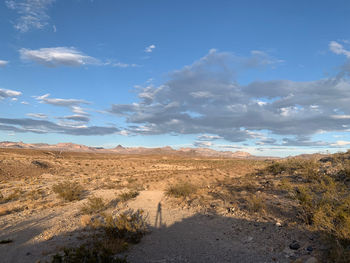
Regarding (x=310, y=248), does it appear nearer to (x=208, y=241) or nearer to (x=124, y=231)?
(x=208, y=241)

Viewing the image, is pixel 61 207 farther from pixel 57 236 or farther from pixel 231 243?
pixel 231 243

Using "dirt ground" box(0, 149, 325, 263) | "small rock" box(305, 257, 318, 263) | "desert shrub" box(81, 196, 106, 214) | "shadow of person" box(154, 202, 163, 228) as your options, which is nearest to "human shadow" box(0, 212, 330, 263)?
"dirt ground" box(0, 149, 325, 263)

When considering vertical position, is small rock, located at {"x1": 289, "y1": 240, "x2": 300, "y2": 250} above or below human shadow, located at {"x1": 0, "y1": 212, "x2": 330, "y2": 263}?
above

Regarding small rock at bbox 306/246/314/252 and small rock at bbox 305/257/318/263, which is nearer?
small rock at bbox 305/257/318/263

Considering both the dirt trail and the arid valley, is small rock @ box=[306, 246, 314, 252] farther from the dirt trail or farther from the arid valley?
the dirt trail

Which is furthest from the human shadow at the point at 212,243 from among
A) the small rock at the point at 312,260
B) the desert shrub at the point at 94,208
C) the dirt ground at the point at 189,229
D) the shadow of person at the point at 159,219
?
the desert shrub at the point at 94,208

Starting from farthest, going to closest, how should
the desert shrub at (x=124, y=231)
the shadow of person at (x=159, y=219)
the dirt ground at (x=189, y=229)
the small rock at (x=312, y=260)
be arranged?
the shadow of person at (x=159, y=219) → the desert shrub at (x=124, y=231) → the dirt ground at (x=189, y=229) → the small rock at (x=312, y=260)

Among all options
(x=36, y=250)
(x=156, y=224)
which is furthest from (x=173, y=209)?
(x=36, y=250)

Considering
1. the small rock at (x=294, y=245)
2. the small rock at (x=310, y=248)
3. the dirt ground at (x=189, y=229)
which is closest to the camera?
the small rock at (x=310, y=248)

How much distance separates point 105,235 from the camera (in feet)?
26.5

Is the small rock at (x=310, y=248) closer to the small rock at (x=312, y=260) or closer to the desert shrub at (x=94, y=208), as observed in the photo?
the small rock at (x=312, y=260)

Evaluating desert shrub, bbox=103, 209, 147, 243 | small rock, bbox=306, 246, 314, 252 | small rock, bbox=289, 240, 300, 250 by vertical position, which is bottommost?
desert shrub, bbox=103, 209, 147, 243

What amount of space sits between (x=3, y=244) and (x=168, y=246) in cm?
560

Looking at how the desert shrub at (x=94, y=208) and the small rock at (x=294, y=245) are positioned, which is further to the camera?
the desert shrub at (x=94, y=208)
